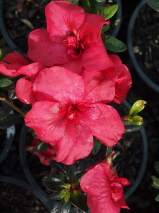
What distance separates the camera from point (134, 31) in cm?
203

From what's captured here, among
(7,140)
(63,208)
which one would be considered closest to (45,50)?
(63,208)

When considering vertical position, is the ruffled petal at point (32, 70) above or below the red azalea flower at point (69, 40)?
below

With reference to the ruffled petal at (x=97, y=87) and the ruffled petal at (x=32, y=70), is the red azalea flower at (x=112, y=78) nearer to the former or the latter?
the ruffled petal at (x=97, y=87)

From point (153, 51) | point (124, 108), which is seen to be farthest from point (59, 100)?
point (153, 51)

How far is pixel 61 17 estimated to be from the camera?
100 cm

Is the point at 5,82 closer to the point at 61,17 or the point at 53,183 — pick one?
the point at 61,17

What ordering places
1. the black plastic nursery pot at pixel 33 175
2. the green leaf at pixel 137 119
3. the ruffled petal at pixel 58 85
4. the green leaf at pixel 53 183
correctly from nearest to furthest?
the ruffled petal at pixel 58 85, the green leaf at pixel 137 119, the green leaf at pixel 53 183, the black plastic nursery pot at pixel 33 175

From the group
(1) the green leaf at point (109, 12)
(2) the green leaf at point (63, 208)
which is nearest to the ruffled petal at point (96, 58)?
(1) the green leaf at point (109, 12)

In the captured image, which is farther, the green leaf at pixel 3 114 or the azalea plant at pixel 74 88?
the green leaf at pixel 3 114

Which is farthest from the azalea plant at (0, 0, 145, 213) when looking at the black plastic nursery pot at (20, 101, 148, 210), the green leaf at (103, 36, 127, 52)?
the black plastic nursery pot at (20, 101, 148, 210)

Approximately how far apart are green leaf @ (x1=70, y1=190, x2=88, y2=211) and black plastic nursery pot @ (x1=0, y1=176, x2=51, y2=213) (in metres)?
0.58

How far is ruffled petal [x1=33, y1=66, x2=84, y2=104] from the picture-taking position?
2.98 feet

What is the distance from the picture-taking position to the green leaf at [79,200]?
4.01ft

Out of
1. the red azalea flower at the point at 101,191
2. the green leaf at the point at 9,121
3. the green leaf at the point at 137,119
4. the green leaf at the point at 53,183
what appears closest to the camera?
the red azalea flower at the point at 101,191
